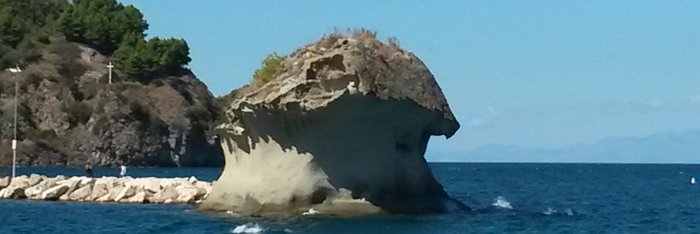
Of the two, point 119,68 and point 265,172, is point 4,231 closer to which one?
point 265,172

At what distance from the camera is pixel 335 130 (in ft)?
136

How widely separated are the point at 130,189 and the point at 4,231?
1690 centimetres

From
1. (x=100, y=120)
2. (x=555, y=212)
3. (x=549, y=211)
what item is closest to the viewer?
(x=555, y=212)

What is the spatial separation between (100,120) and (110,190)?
78.4 metres

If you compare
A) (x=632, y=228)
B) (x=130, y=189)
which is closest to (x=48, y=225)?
(x=130, y=189)

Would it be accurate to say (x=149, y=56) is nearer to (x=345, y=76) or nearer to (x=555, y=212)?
(x=555, y=212)

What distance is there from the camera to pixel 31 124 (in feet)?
433

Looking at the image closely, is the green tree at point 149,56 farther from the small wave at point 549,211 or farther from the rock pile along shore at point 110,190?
the small wave at point 549,211

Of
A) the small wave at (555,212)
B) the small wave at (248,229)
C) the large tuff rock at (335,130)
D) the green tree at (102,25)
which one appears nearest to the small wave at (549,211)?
the small wave at (555,212)

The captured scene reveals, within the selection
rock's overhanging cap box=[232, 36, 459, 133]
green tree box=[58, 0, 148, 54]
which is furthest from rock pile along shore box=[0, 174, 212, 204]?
green tree box=[58, 0, 148, 54]

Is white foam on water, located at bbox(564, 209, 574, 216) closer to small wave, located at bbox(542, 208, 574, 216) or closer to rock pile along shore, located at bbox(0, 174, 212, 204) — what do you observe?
small wave, located at bbox(542, 208, 574, 216)

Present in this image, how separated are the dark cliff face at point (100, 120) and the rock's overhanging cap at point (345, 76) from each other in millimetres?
85497

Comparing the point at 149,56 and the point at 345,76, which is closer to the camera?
the point at 345,76

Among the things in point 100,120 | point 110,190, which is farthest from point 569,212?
point 100,120
